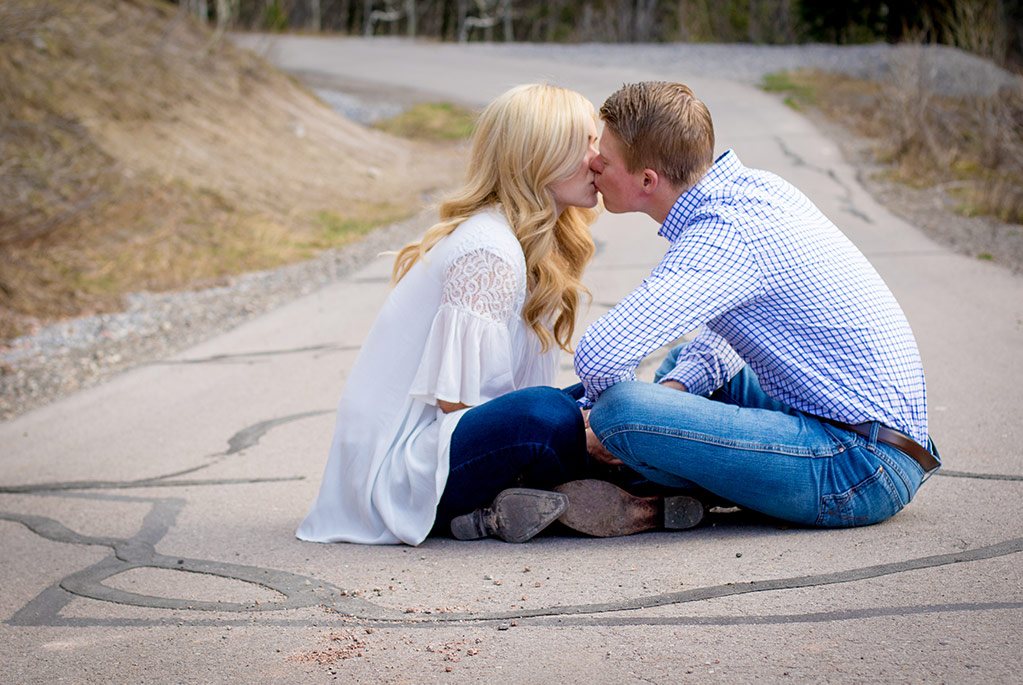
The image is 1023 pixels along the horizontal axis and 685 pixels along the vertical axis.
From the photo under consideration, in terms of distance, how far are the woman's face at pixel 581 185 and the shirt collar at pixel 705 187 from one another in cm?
35

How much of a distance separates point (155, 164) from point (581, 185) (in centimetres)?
835

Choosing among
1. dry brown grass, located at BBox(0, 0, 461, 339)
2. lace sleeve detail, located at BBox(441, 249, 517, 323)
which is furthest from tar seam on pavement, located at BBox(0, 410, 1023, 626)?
dry brown grass, located at BBox(0, 0, 461, 339)

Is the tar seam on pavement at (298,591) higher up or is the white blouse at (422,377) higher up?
the white blouse at (422,377)

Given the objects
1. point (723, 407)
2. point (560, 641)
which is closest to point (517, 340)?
point (723, 407)

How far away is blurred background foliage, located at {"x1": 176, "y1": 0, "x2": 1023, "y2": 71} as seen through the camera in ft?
73.7

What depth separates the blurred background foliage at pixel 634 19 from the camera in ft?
73.7

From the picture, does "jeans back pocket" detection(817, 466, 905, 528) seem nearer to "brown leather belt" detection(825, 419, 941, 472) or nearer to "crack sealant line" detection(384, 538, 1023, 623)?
"brown leather belt" detection(825, 419, 941, 472)

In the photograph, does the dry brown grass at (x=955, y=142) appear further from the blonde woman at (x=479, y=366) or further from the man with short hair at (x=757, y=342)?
the blonde woman at (x=479, y=366)

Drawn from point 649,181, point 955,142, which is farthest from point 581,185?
point 955,142

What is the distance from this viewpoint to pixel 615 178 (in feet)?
9.62

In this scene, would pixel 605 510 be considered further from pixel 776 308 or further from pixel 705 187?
pixel 705 187

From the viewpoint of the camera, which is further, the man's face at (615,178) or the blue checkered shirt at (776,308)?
the man's face at (615,178)

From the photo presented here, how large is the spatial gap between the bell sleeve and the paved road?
512 millimetres

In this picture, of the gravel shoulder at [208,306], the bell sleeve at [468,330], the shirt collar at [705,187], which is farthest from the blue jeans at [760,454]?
the gravel shoulder at [208,306]
